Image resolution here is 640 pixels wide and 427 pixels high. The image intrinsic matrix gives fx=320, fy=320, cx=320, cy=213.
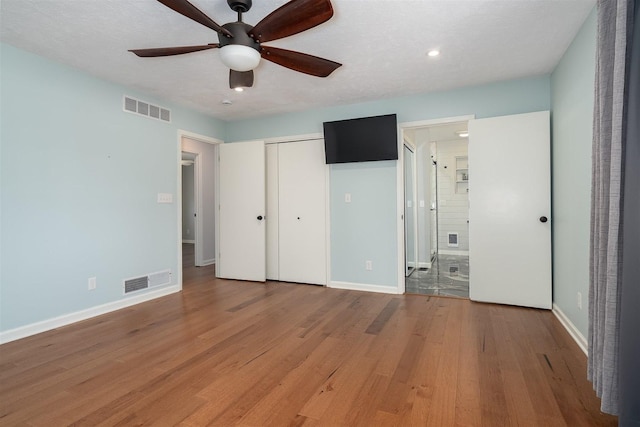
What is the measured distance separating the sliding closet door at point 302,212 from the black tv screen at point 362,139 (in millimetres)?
274

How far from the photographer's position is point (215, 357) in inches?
91.1

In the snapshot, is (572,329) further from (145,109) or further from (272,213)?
(145,109)

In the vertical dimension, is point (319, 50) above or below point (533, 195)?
above

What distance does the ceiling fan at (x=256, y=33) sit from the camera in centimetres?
169

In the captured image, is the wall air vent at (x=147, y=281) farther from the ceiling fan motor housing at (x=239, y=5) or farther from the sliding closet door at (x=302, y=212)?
the ceiling fan motor housing at (x=239, y=5)

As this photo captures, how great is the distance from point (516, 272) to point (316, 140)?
113 inches

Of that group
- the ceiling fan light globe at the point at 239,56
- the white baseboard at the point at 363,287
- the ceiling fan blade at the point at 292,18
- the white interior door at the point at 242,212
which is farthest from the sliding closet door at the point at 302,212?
the ceiling fan blade at the point at 292,18

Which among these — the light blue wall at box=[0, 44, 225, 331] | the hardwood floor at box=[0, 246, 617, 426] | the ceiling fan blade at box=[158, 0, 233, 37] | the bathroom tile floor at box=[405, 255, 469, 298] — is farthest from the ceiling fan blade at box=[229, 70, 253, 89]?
the bathroom tile floor at box=[405, 255, 469, 298]

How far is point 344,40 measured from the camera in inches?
101

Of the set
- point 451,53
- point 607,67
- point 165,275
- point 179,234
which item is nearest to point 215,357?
point 165,275

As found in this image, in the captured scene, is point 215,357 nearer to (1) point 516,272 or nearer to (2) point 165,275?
(2) point 165,275

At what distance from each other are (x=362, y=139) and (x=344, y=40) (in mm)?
1536

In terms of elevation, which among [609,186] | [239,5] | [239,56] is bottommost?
[609,186]

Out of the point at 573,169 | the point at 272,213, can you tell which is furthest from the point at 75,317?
the point at 573,169
